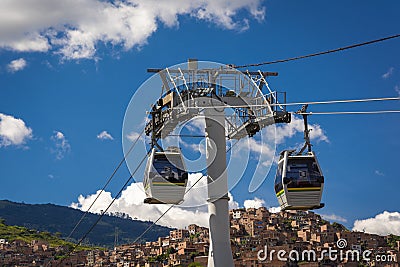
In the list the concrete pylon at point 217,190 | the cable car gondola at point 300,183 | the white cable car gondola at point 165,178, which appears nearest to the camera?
the cable car gondola at point 300,183

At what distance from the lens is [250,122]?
1212 centimetres

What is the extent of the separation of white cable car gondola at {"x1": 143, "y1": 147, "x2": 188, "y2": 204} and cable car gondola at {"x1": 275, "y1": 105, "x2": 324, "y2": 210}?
5.02 feet

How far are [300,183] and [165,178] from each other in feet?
6.74

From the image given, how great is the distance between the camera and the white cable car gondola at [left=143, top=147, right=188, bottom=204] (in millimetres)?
10406

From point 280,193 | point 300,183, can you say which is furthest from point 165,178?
point 300,183

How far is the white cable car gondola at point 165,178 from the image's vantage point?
1041cm

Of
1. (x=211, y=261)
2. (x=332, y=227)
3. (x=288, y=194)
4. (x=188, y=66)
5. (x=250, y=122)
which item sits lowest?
(x=211, y=261)

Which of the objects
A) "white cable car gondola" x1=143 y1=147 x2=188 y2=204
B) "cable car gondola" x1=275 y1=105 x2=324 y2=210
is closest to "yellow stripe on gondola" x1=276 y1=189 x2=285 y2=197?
"cable car gondola" x1=275 y1=105 x2=324 y2=210

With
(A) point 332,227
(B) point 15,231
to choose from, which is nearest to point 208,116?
(A) point 332,227

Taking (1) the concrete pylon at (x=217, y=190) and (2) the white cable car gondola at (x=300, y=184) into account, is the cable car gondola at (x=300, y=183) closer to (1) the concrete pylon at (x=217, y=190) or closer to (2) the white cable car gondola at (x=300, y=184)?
(2) the white cable car gondola at (x=300, y=184)

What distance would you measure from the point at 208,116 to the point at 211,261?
246cm

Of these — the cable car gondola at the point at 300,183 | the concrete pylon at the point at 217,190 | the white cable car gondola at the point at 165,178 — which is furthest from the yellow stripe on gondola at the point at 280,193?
the concrete pylon at the point at 217,190

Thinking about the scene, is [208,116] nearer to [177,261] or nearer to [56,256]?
[177,261]

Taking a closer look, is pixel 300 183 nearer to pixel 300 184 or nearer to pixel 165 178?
pixel 300 184
